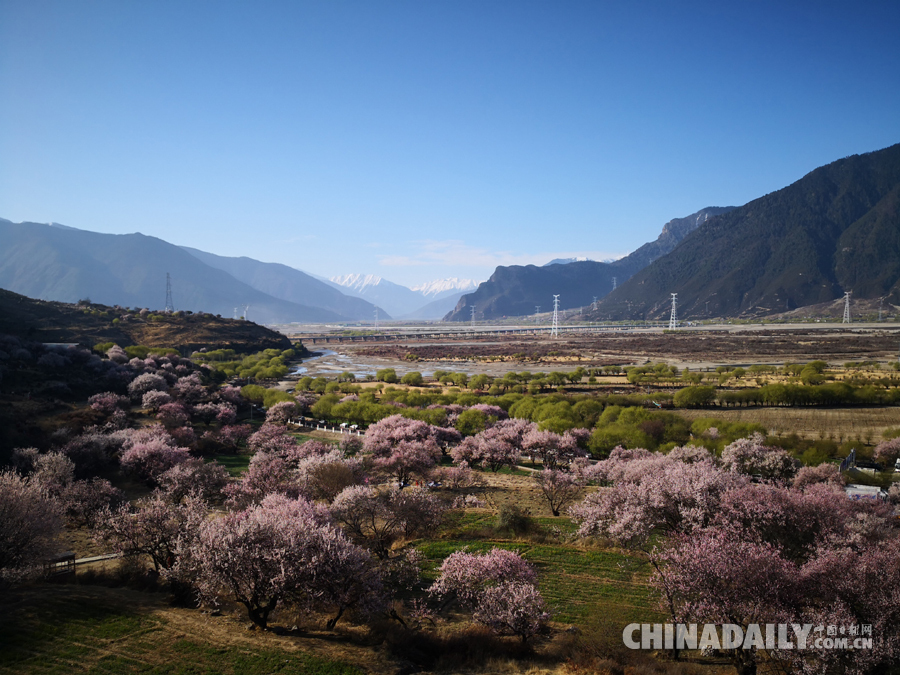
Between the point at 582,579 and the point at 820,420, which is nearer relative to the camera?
the point at 582,579

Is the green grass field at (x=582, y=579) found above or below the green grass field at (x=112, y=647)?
below

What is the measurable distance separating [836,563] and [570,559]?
11.2 meters

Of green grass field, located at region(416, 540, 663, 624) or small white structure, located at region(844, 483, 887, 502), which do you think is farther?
small white structure, located at region(844, 483, 887, 502)

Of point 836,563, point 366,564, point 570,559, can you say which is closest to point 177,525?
point 366,564

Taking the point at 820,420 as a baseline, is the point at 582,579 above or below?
below

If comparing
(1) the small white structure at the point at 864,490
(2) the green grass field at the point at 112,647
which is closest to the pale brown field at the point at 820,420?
(1) the small white structure at the point at 864,490

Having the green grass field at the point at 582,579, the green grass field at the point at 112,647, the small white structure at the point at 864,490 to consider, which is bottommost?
the green grass field at the point at 582,579

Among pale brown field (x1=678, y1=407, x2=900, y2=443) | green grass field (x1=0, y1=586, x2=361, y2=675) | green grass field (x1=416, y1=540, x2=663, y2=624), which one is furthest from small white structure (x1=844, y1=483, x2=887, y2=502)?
green grass field (x1=0, y1=586, x2=361, y2=675)

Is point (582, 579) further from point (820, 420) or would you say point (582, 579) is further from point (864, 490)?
point (820, 420)

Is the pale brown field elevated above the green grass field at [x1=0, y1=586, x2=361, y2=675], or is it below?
below

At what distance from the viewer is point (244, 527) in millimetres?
14914

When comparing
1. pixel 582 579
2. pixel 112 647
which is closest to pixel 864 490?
pixel 582 579

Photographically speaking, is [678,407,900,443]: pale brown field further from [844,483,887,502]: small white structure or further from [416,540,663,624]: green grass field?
[416,540,663,624]: green grass field

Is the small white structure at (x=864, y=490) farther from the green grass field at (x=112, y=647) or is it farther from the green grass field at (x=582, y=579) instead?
the green grass field at (x=112, y=647)
